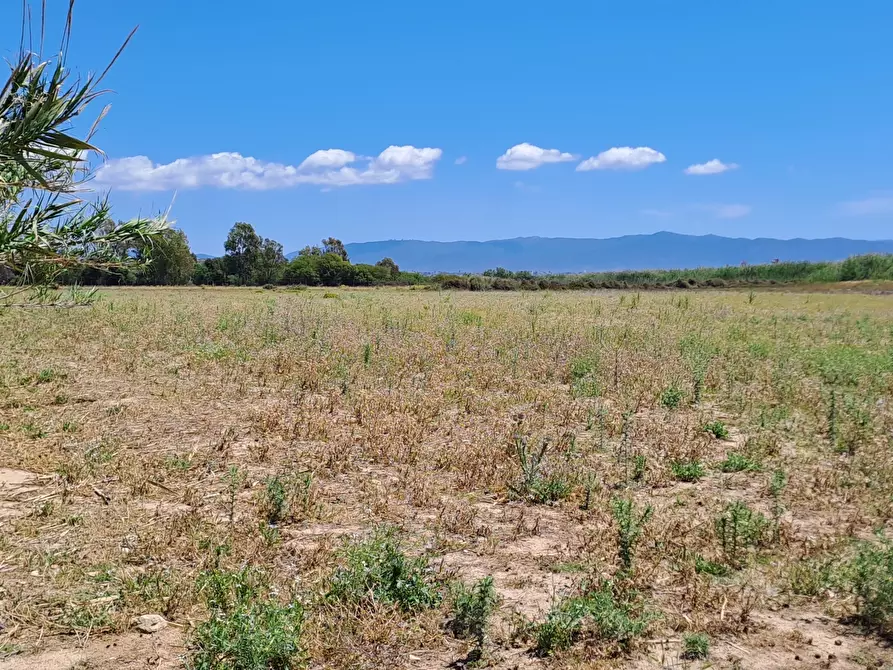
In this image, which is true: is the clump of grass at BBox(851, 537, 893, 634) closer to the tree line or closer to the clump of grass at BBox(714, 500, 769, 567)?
the clump of grass at BBox(714, 500, 769, 567)

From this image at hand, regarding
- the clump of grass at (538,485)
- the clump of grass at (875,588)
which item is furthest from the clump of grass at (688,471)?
the clump of grass at (875,588)

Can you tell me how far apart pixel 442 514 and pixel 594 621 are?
2087 mm

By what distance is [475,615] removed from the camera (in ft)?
13.1

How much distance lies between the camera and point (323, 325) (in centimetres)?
1867

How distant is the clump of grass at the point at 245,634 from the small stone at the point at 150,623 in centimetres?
27

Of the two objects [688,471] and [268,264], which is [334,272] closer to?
[268,264]

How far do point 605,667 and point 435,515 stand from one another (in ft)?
8.31

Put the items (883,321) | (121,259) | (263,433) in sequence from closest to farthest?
(121,259) < (263,433) < (883,321)

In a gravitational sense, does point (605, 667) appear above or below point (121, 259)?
below

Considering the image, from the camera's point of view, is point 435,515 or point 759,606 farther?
point 435,515

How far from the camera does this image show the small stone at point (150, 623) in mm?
4016

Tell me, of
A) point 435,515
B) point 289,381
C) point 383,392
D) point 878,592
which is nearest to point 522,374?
point 383,392

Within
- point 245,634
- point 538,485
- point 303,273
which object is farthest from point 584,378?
point 303,273

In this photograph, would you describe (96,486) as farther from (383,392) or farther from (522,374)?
(522,374)
